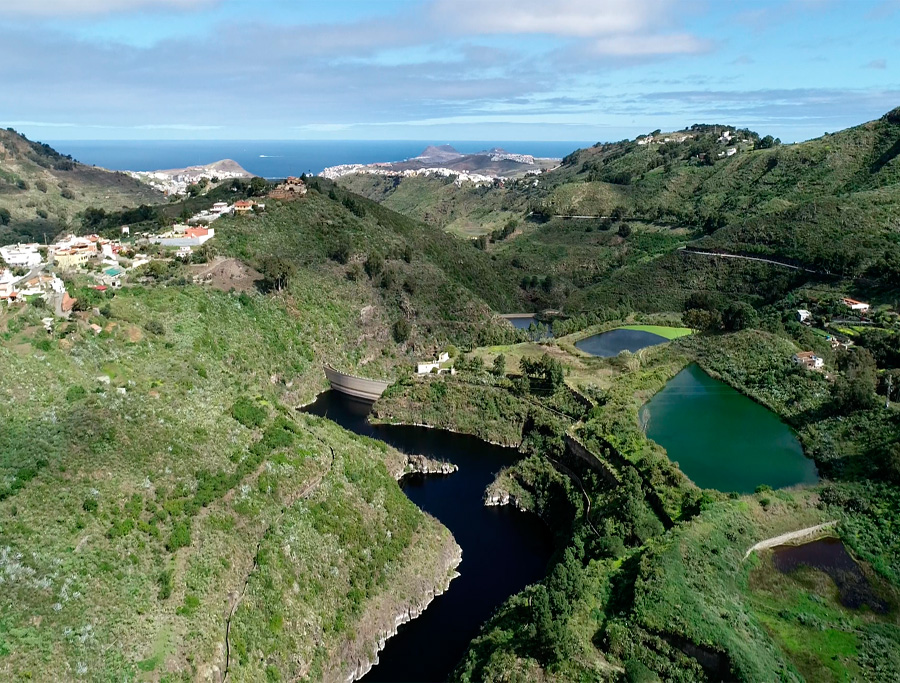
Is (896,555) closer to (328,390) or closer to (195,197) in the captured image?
(328,390)

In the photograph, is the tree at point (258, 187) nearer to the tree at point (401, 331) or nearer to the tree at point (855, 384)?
the tree at point (401, 331)

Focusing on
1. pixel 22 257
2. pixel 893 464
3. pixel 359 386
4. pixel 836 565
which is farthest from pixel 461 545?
pixel 22 257

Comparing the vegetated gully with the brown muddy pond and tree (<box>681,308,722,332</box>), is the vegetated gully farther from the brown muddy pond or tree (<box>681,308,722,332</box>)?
tree (<box>681,308,722,332</box>)

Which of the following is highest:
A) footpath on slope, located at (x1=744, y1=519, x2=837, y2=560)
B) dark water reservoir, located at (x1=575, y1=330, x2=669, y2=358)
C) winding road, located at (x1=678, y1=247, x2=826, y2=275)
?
winding road, located at (x1=678, y1=247, x2=826, y2=275)

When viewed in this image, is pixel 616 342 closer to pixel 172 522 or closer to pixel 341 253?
pixel 341 253

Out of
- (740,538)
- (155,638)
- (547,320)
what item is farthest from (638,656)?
(547,320)

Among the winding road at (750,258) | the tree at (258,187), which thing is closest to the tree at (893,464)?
the winding road at (750,258)

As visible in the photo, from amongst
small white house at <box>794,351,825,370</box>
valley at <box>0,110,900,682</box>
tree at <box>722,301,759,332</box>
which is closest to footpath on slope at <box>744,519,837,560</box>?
valley at <box>0,110,900,682</box>

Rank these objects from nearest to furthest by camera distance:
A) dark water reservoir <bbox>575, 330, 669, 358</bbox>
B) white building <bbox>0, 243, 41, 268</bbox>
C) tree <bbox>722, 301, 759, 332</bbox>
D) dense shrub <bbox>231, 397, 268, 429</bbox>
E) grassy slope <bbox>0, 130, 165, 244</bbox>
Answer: dense shrub <bbox>231, 397, 268, 429</bbox>
tree <bbox>722, 301, 759, 332</bbox>
white building <bbox>0, 243, 41, 268</bbox>
dark water reservoir <bbox>575, 330, 669, 358</bbox>
grassy slope <bbox>0, 130, 165, 244</bbox>
